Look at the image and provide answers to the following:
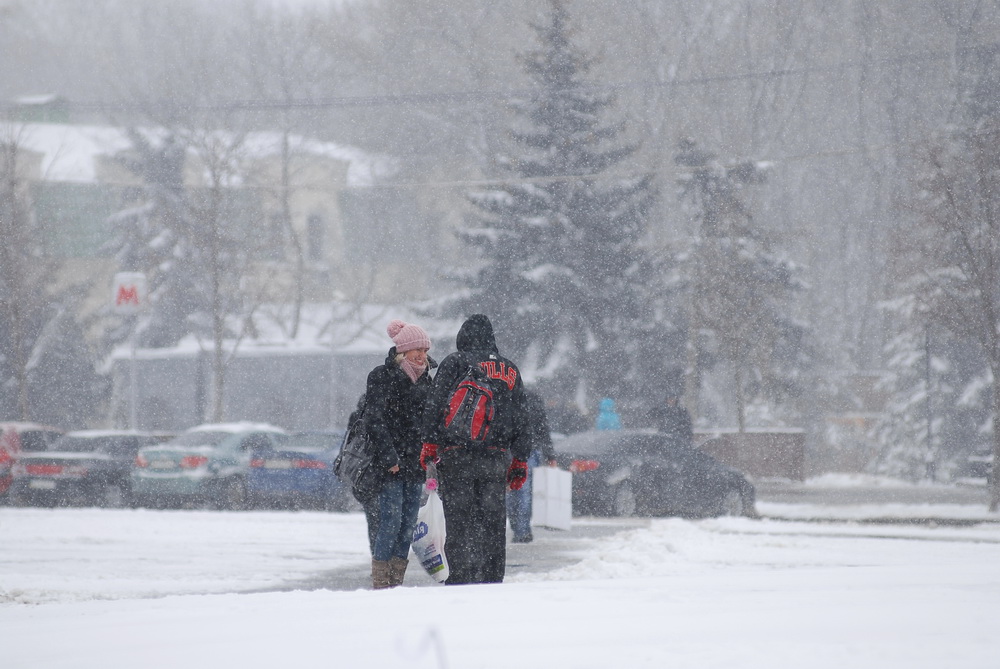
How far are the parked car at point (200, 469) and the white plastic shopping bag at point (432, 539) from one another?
1462 centimetres

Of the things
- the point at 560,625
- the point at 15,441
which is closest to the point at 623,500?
the point at 15,441

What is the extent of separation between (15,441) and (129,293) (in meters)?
9.21

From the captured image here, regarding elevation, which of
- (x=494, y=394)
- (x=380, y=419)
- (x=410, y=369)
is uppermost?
(x=410, y=369)

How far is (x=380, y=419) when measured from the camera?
846 centimetres

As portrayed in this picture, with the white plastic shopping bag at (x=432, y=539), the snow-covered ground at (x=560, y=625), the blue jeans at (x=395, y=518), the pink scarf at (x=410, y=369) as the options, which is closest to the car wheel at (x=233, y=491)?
the snow-covered ground at (x=560, y=625)

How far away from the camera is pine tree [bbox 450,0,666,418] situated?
120ft

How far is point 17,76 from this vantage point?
51.2m

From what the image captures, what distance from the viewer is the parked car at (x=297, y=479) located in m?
22.4

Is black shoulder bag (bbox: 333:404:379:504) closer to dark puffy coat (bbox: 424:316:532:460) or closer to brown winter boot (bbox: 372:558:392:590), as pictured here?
brown winter boot (bbox: 372:558:392:590)

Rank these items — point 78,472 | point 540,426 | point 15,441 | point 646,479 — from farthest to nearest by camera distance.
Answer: point 15,441 → point 78,472 → point 646,479 → point 540,426

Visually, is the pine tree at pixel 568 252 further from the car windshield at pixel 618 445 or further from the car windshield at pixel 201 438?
the car windshield at pixel 618 445

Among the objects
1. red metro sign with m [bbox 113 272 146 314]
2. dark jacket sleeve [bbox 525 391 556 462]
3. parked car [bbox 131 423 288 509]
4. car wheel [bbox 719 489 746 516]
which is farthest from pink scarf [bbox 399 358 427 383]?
red metro sign with m [bbox 113 272 146 314]

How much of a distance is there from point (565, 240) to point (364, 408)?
28.6m

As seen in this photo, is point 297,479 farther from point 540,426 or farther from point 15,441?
point 540,426
